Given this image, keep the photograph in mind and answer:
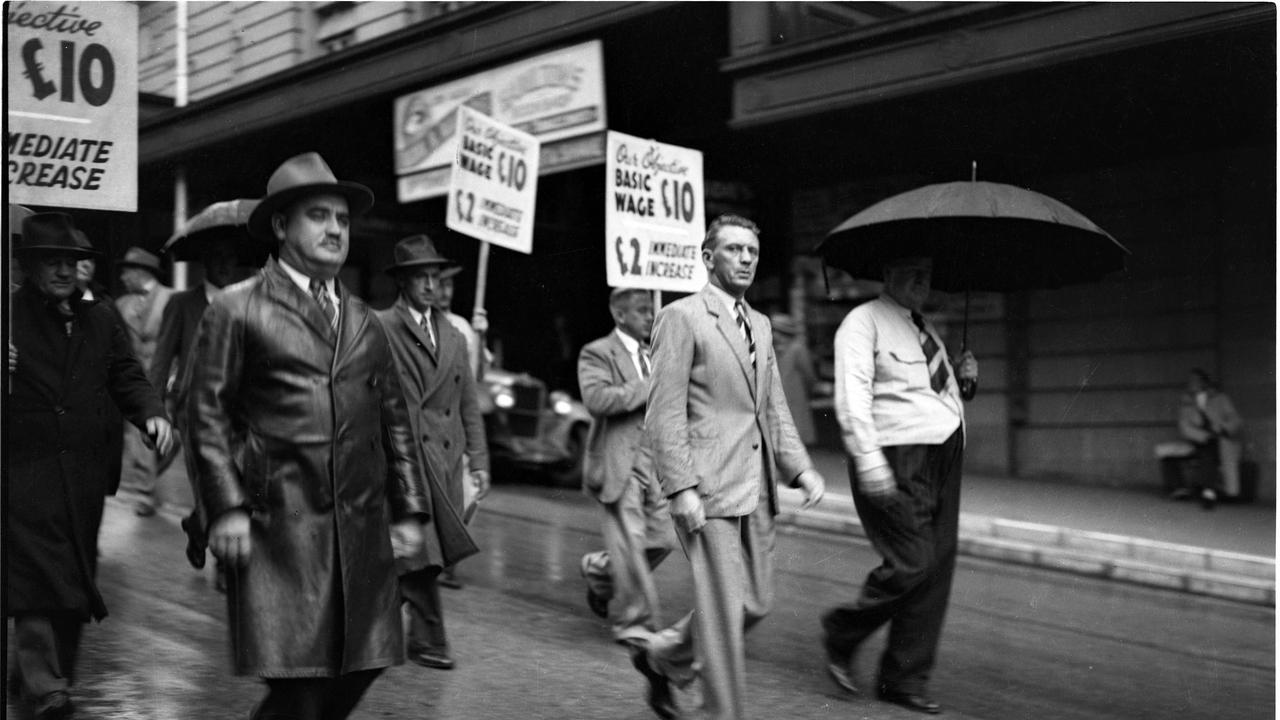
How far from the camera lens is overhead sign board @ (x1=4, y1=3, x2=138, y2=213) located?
570 cm

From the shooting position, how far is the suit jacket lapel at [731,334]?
5188mm

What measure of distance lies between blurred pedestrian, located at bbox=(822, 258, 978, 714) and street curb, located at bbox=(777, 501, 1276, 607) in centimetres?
367

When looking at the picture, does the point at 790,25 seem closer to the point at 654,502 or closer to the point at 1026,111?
the point at 1026,111

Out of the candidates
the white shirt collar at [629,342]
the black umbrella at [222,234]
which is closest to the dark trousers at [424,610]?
the white shirt collar at [629,342]

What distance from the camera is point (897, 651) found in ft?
18.7

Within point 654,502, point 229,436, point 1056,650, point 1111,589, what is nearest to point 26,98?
point 229,436

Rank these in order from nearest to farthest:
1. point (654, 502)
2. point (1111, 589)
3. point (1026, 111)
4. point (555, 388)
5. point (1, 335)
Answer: point (1, 335), point (654, 502), point (1111, 589), point (1026, 111), point (555, 388)

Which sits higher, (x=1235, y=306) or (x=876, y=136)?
(x=876, y=136)

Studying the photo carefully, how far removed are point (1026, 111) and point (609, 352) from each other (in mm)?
6342

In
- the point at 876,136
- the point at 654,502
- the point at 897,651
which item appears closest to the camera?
the point at 897,651

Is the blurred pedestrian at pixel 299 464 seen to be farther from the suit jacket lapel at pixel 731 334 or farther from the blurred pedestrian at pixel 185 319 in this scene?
the blurred pedestrian at pixel 185 319

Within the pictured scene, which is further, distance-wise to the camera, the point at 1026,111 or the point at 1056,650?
the point at 1026,111

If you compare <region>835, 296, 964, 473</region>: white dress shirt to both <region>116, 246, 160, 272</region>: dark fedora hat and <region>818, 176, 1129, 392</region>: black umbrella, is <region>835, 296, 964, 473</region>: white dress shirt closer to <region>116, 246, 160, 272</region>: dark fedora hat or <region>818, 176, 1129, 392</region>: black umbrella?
<region>818, 176, 1129, 392</region>: black umbrella

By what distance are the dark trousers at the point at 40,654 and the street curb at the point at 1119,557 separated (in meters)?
6.75
